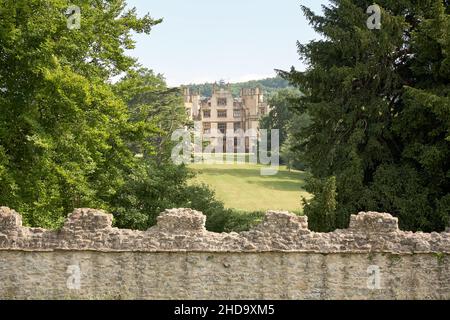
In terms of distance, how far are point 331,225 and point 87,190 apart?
29.8ft

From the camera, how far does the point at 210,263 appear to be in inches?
532

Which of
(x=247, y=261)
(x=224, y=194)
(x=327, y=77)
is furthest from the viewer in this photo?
(x=224, y=194)

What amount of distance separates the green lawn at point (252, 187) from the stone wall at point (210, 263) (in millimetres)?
26131

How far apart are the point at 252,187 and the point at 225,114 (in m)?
42.2

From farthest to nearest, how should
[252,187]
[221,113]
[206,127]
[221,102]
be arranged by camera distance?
[221,102] < [221,113] < [206,127] < [252,187]

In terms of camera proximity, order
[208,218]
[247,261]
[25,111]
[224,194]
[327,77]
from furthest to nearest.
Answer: [224,194] → [208,218] → [327,77] → [25,111] → [247,261]

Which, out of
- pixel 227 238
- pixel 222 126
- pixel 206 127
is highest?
pixel 222 126

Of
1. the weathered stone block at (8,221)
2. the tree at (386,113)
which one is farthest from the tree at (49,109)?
the tree at (386,113)

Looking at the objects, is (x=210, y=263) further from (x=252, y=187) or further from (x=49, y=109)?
(x=252, y=187)

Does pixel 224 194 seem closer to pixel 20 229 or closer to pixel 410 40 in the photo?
pixel 410 40

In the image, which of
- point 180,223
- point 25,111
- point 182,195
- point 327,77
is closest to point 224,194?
point 182,195

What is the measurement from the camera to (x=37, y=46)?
746 inches

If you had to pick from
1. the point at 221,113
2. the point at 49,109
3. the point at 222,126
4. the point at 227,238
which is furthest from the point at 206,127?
the point at 227,238

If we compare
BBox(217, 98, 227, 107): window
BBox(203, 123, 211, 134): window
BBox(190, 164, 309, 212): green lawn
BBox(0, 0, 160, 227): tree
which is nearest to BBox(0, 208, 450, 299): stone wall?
BBox(0, 0, 160, 227): tree
